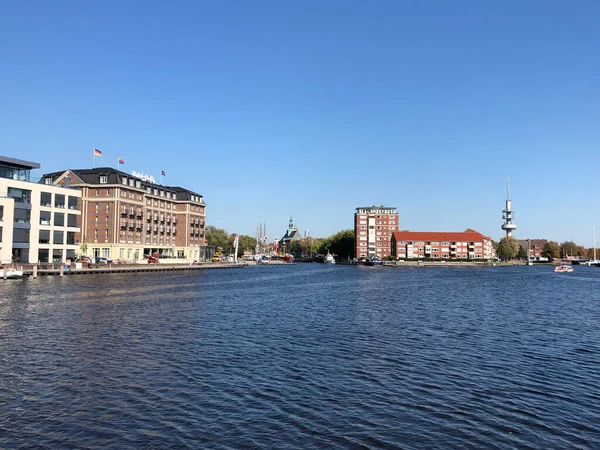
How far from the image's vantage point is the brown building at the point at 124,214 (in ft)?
375

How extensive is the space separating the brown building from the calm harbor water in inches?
3110

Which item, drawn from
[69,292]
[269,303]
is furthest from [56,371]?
[69,292]

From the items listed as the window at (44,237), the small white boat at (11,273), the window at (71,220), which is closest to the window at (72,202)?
the window at (71,220)

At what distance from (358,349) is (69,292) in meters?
38.3

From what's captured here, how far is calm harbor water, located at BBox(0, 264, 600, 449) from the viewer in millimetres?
14234

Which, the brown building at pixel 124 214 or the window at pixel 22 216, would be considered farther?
the brown building at pixel 124 214

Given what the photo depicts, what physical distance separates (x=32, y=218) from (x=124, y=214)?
29600 mm

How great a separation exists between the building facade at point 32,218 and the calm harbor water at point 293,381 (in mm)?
49733

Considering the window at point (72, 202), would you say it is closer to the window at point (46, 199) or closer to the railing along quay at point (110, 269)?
the window at point (46, 199)

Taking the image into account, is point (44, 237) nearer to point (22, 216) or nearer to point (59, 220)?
point (59, 220)

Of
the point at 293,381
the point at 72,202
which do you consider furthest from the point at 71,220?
the point at 293,381

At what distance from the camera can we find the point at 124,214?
11650 centimetres

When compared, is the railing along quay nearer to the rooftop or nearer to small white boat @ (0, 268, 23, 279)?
small white boat @ (0, 268, 23, 279)

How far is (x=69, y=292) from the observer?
52250mm
